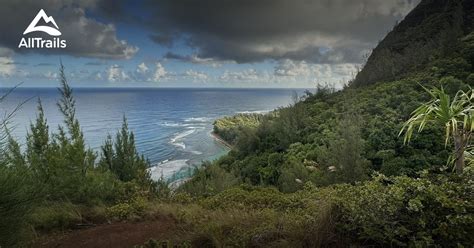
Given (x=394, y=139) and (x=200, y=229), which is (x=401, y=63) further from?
(x=200, y=229)

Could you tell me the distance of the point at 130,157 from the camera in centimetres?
1881

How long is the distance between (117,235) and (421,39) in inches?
2054

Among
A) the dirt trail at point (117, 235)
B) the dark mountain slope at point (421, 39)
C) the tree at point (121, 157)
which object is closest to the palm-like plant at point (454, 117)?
the dirt trail at point (117, 235)

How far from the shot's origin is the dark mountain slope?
34688 mm

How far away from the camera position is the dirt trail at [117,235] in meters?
4.09

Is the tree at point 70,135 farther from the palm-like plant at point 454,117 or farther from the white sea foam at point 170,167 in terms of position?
the white sea foam at point 170,167

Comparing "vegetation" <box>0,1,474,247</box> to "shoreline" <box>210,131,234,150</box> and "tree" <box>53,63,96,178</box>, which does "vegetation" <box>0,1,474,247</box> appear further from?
"shoreline" <box>210,131,234,150</box>

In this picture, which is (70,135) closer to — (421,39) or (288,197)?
(288,197)

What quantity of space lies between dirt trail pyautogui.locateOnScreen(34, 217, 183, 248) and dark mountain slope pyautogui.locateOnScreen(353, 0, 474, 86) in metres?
36.0

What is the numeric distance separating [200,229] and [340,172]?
37.9ft

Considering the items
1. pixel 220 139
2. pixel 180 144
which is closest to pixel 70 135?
pixel 180 144

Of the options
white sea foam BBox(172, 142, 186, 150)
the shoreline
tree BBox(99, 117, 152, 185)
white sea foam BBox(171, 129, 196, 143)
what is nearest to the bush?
tree BBox(99, 117, 152, 185)

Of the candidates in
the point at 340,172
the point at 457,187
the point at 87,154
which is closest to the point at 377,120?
the point at 340,172

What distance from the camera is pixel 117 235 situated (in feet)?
14.4
